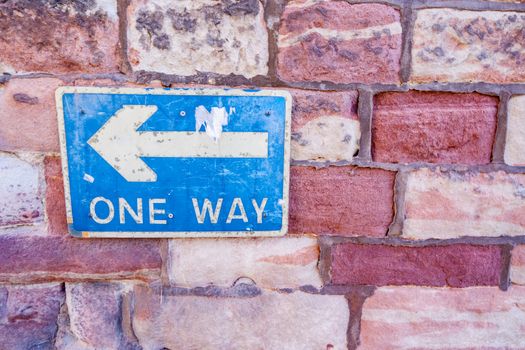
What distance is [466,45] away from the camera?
87 centimetres

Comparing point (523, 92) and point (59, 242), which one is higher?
point (523, 92)

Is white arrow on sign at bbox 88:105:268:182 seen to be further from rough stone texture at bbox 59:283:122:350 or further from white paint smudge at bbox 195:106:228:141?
rough stone texture at bbox 59:283:122:350

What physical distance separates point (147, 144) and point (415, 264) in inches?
27.1

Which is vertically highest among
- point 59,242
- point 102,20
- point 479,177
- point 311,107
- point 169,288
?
point 102,20

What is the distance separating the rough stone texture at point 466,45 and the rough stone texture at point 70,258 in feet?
2.45

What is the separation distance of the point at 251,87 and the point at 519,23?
0.61 meters

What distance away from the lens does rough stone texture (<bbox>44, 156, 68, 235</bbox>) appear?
0.89m

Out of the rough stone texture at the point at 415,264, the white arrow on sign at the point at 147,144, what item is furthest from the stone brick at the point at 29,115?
the rough stone texture at the point at 415,264

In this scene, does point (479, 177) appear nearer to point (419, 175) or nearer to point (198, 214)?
point (419, 175)

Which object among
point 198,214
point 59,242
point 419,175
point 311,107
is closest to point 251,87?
point 311,107

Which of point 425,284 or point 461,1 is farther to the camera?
point 425,284

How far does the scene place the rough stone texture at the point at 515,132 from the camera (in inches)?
35.7

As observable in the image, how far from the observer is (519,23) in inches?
34.3

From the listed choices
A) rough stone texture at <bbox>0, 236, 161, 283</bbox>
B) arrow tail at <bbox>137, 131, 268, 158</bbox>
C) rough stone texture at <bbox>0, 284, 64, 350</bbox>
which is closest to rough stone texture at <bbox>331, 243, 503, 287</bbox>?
arrow tail at <bbox>137, 131, 268, 158</bbox>
